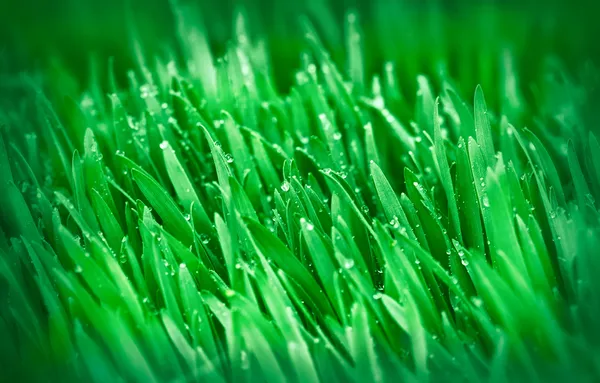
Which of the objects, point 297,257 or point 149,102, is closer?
point 297,257

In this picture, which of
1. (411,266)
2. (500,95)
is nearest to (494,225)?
(411,266)

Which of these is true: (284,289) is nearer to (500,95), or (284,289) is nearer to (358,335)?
(358,335)

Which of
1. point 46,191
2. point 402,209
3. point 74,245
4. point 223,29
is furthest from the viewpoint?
point 223,29

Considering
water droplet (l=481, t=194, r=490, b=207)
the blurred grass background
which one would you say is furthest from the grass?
the blurred grass background

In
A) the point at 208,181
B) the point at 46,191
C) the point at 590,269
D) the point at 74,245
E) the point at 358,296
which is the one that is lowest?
the point at 590,269

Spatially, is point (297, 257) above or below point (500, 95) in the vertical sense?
below

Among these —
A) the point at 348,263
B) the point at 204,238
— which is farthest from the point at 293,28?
the point at 348,263

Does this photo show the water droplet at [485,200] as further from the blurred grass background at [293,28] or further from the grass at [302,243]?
the blurred grass background at [293,28]
